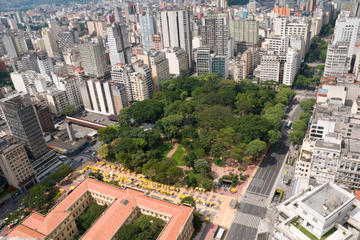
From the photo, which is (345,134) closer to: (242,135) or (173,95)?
(242,135)

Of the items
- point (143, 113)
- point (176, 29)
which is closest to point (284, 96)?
point (143, 113)

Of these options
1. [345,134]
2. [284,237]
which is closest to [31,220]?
[284,237]

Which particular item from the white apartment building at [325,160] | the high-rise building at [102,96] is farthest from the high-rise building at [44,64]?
the white apartment building at [325,160]

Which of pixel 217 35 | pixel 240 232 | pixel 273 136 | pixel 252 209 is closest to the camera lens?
pixel 240 232

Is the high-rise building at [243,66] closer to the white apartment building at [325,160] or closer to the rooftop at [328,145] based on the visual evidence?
the white apartment building at [325,160]

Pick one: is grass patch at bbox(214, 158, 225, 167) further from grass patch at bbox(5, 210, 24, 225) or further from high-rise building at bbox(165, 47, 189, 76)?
high-rise building at bbox(165, 47, 189, 76)

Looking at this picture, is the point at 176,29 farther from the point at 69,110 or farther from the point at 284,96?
the point at 69,110
